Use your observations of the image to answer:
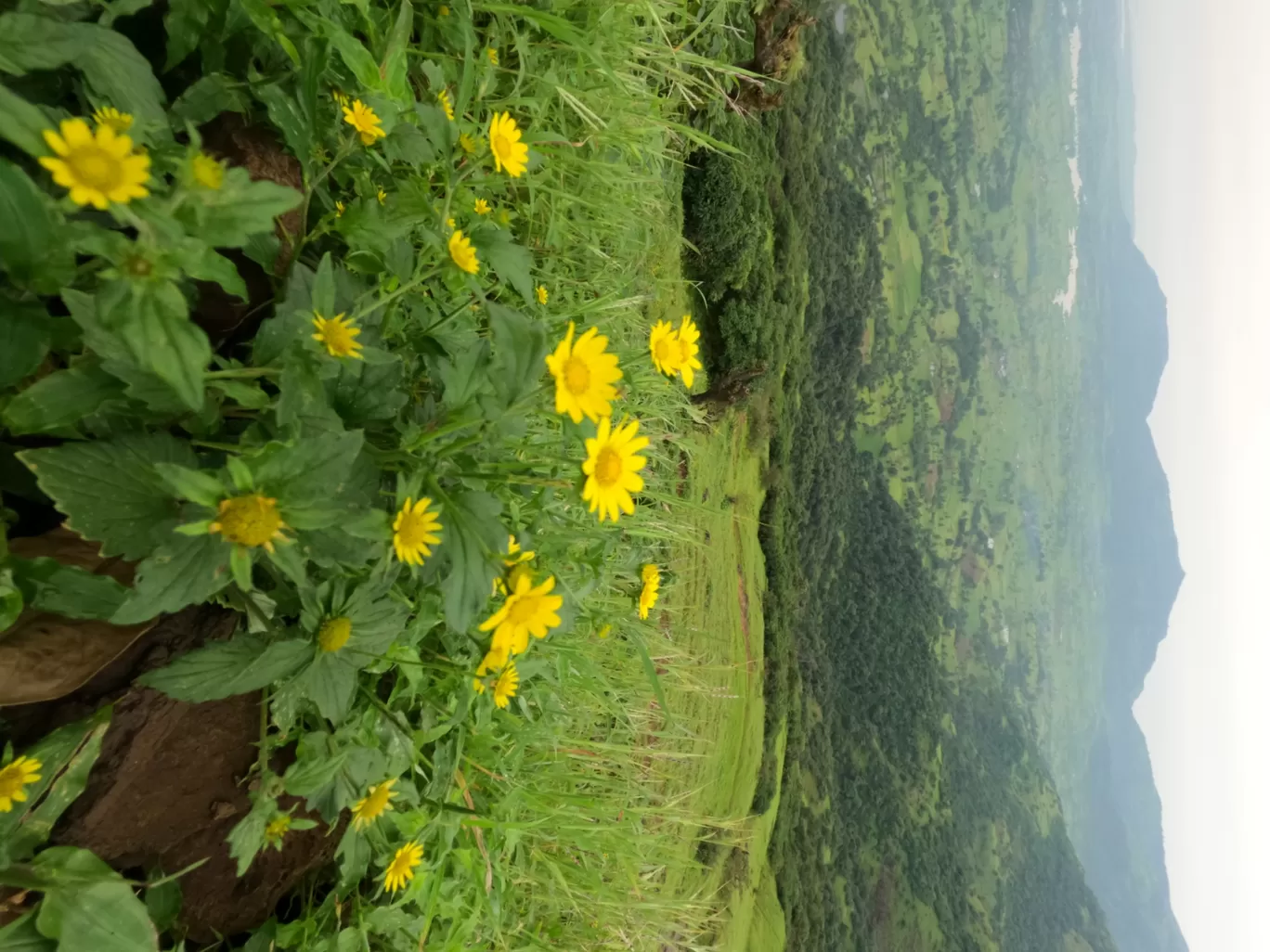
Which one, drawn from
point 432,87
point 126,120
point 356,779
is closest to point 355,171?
point 432,87

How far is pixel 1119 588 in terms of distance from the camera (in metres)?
53.2

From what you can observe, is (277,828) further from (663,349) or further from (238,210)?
(663,349)

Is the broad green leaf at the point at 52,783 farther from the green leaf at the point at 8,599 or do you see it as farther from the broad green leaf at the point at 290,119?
the broad green leaf at the point at 290,119

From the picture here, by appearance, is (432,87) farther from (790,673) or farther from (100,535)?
(790,673)

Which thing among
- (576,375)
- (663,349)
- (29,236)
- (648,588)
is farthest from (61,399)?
(648,588)

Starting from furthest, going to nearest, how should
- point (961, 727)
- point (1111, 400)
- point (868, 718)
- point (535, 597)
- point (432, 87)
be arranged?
point (1111, 400), point (961, 727), point (868, 718), point (432, 87), point (535, 597)

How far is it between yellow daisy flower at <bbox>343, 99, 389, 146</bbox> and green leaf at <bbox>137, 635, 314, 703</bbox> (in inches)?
36.5

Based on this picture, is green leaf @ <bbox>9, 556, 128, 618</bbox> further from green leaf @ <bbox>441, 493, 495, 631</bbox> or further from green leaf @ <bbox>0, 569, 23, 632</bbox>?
green leaf @ <bbox>441, 493, 495, 631</bbox>

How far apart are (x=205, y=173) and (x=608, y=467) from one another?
650 mm

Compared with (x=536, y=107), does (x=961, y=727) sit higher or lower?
lower

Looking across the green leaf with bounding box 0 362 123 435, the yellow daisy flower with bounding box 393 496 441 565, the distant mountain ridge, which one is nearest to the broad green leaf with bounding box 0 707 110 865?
the green leaf with bounding box 0 362 123 435

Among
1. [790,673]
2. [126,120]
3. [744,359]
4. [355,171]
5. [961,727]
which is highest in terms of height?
[126,120]

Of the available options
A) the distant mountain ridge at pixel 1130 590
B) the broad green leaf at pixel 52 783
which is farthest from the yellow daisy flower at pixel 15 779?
the distant mountain ridge at pixel 1130 590

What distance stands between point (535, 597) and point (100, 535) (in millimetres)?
604
